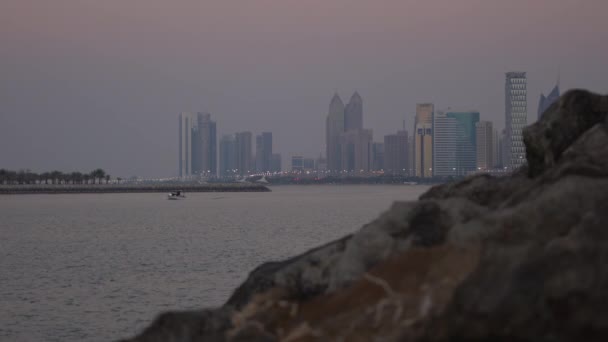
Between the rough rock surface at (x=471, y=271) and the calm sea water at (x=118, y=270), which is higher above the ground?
the rough rock surface at (x=471, y=271)

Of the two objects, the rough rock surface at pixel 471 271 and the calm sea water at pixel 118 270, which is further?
the calm sea water at pixel 118 270

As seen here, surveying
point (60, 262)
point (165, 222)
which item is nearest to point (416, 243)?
point (60, 262)

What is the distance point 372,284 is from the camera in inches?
456

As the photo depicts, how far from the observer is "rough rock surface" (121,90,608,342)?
30.3ft

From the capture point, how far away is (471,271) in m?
10.5

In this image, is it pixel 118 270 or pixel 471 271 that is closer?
pixel 471 271

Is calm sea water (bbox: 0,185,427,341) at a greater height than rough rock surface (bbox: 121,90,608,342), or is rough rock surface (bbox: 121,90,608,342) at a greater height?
rough rock surface (bbox: 121,90,608,342)

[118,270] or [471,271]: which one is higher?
[471,271]

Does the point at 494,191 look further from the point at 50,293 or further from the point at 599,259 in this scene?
the point at 50,293

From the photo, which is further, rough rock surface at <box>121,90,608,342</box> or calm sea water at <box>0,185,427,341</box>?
calm sea water at <box>0,185,427,341</box>

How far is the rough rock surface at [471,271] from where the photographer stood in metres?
9.25

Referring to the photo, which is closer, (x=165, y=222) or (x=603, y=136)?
(x=603, y=136)

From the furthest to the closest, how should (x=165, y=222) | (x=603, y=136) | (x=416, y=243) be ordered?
(x=165, y=222), (x=603, y=136), (x=416, y=243)

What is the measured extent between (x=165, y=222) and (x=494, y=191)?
9456 centimetres
